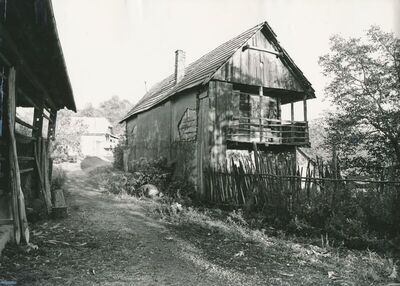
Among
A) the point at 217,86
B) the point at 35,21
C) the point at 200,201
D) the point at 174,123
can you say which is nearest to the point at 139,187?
the point at 200,201

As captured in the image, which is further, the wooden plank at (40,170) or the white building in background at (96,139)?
the white building in background at (96,139)

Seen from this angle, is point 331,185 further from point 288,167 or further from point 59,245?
point 59,245

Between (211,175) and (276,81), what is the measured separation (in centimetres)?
617

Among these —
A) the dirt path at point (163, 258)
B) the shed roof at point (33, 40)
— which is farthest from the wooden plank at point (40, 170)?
the shed roof at point (33, 40)

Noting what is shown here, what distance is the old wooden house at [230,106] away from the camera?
12578 millimetres

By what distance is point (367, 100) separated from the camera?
1567cm

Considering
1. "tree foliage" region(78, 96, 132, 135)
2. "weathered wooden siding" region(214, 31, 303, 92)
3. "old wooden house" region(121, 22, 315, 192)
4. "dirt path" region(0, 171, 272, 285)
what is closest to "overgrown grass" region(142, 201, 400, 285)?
"dirt path" region(0, 171, 272, 285)

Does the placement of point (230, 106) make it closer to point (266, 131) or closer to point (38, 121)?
point (266, 131)

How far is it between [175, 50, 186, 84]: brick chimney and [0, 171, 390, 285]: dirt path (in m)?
10.3

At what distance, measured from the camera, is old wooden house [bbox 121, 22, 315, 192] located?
12.6 metres

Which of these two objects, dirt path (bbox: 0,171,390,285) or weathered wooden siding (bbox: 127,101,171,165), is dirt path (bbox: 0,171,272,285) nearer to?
dirt path (bbox: 0,171,390,285)

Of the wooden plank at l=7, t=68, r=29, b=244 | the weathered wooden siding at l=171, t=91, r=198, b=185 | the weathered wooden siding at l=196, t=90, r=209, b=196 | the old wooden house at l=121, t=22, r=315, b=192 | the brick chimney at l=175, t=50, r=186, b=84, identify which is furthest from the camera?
the brick chimney at l=175, t=50, r=186, b=84

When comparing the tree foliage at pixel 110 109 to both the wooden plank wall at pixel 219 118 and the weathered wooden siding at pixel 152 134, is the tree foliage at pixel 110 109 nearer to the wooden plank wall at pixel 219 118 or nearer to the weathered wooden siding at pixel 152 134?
the weathered wooden siding at pixel 152 134

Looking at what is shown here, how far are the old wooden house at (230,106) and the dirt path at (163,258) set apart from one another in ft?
18.5
